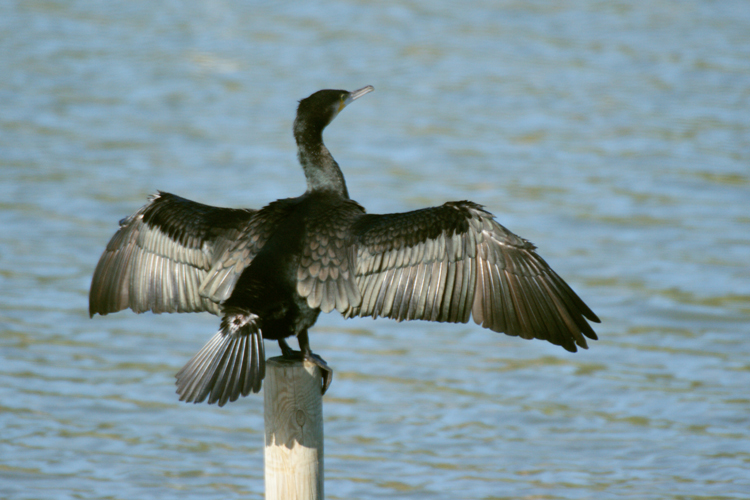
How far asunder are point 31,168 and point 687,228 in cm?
677

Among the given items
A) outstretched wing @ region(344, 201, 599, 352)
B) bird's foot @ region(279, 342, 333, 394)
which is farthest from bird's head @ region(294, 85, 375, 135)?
bird's foot @ region(279, 342, 333, 394)

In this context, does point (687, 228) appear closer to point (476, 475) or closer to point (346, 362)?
point (346, 362)

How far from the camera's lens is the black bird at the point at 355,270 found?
146 inches

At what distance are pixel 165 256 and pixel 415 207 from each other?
18.8ft

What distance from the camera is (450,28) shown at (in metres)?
15.7

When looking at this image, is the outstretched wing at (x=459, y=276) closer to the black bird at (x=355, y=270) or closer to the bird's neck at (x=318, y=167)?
the black bird at (x=355, y=270)

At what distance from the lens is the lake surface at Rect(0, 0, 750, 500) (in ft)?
19.6

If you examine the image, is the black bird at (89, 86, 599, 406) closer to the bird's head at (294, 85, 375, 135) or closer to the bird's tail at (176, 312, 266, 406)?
the bird's tail at (176, 312, 266, 406)

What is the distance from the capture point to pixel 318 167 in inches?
164

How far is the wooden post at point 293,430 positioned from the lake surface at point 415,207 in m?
2.05

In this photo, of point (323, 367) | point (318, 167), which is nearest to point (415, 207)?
point (318, 167)

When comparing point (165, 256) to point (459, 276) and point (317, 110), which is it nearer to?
point (317, 110)

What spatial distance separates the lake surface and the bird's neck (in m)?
2.19

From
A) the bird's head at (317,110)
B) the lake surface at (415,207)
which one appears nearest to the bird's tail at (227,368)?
the bird's head at (317,110)
